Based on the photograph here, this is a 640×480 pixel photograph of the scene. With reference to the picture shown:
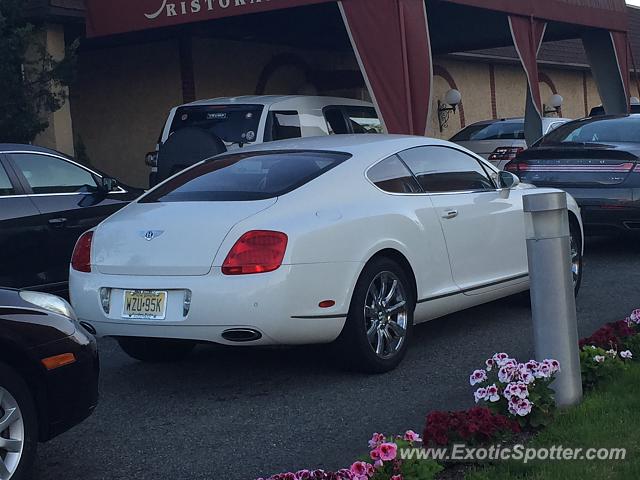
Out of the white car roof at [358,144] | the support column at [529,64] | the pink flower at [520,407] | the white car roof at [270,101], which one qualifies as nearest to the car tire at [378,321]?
the white car roof at [358,144]

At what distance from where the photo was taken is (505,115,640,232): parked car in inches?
413

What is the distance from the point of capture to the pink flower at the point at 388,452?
3.81 meters

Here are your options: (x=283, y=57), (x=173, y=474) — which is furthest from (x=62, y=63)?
(x=173, y=474)

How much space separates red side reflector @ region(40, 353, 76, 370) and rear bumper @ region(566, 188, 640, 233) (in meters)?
7.22

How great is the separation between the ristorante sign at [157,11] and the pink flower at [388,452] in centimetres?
1005

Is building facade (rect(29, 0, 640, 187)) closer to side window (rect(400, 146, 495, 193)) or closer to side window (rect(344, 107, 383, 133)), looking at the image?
side window (rect(344, 107, 383, 133))

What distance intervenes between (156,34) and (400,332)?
12.0m

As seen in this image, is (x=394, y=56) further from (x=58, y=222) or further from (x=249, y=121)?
(x=58, y=222)

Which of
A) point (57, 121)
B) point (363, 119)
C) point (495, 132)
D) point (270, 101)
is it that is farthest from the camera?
point (495, 132)

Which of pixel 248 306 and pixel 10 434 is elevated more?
pixel 248 306

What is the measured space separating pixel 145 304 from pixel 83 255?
67 cm

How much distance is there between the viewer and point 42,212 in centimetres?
856

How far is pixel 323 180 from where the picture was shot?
6.19 metres

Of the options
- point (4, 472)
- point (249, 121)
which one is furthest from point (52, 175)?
point (4, 472)
